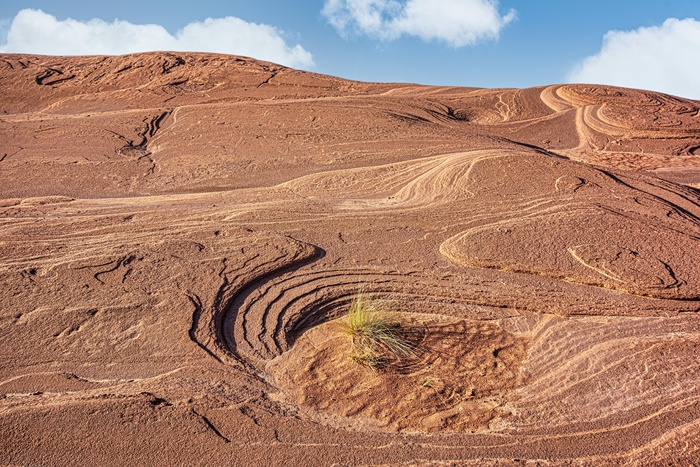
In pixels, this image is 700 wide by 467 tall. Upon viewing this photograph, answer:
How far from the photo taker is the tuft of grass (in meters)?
4.19

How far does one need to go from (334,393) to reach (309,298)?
47.5 inches

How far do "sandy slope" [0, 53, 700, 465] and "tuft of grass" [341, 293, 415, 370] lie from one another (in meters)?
0.11

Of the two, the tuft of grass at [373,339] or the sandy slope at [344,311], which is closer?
the sandy slope at [344,311]

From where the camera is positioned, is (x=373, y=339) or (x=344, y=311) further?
(x=344, y=311)

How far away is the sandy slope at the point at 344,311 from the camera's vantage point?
3.47 m

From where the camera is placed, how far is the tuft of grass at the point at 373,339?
419 cm

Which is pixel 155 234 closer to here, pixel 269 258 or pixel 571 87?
pixel 269 258

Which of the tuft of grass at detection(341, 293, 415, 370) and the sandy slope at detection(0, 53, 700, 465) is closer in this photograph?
the sandy slope at detection(0, 53, 700, 465)

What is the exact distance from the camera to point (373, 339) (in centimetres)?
425

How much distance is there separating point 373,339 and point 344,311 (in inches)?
26.7

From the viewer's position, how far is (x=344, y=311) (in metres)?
4.88

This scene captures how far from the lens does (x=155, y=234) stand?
5984 mm

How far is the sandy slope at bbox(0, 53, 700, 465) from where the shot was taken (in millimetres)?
3475

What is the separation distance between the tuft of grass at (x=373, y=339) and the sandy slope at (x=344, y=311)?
4.2 inches
